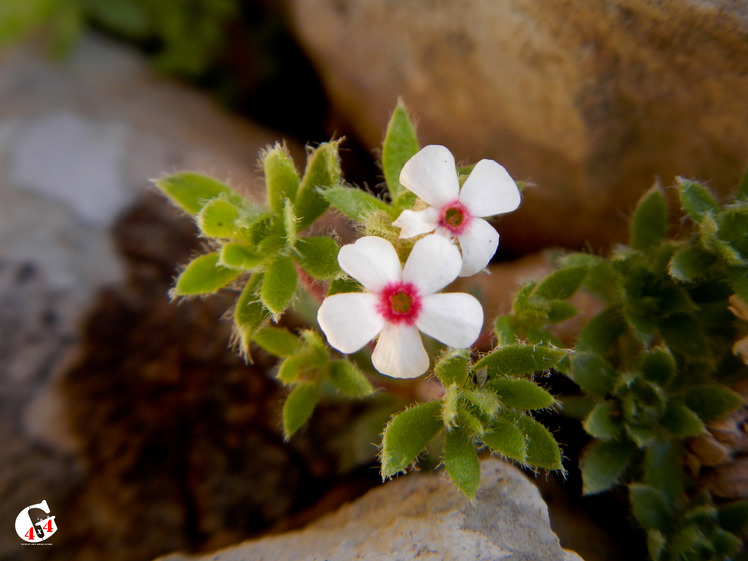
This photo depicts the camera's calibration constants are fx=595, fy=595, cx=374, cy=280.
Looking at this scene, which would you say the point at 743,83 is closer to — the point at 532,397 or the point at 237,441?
the point at 532,397

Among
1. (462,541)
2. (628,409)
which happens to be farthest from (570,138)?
(462,541)

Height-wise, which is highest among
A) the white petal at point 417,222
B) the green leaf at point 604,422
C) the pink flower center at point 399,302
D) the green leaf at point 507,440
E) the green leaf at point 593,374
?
the white petal at point 417,222

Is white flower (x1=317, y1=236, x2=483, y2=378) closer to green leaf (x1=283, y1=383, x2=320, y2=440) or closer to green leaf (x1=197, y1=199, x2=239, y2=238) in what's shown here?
green leaf (x1=197, y1=199, x2=239, y2=238)

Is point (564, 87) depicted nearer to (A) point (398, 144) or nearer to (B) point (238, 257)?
(A) point (398, 144)

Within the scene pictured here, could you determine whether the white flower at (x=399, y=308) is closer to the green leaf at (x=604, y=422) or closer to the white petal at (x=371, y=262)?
the white petal at (x=371, y=262)

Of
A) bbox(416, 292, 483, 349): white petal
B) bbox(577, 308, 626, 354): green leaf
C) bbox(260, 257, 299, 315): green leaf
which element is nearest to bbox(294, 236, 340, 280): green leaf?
bbox(260, 257, 299, 315): green leaf

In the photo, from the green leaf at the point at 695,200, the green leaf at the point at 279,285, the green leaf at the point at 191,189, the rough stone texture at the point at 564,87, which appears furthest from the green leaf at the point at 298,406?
the rough stone texture at the point at 564,87
